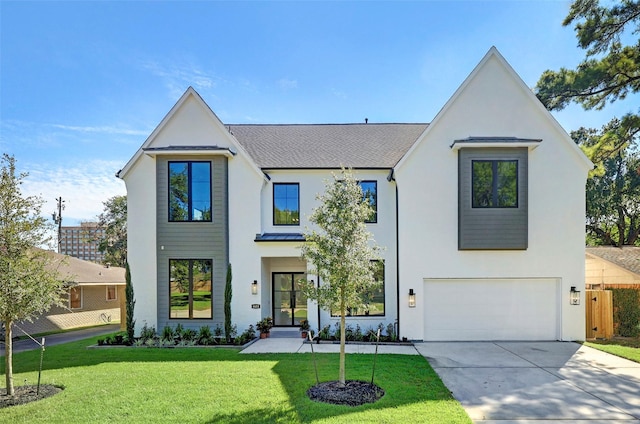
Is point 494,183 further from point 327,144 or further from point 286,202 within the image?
point 286,202

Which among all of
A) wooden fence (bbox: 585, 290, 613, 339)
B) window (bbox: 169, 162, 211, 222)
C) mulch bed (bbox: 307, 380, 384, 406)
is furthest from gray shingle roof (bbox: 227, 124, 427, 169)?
wooden fence (bbox: 585, 290, 613, 339)

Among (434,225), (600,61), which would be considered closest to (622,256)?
(600,61)

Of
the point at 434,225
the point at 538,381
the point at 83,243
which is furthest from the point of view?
the point at 83,243

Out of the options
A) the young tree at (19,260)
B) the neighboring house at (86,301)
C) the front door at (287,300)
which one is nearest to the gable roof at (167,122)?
the front door at (287,300)

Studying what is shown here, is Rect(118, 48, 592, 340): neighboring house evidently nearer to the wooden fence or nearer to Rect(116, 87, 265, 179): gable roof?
Rect(116, 87, 265, 179): gable roof

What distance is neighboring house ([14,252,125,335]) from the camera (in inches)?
749

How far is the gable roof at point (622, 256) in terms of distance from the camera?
627 inches

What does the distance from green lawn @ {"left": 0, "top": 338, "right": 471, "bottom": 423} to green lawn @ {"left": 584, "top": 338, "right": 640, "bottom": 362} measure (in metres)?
6.39

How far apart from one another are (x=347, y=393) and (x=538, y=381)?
4.75 m

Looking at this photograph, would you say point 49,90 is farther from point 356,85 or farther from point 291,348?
point 291,348

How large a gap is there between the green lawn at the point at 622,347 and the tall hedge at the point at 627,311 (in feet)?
1.47

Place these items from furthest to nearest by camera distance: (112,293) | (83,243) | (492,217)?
(83,243), (112,293), (492,217)

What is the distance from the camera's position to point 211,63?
14.1 meters

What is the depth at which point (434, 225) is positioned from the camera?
12766 mm
